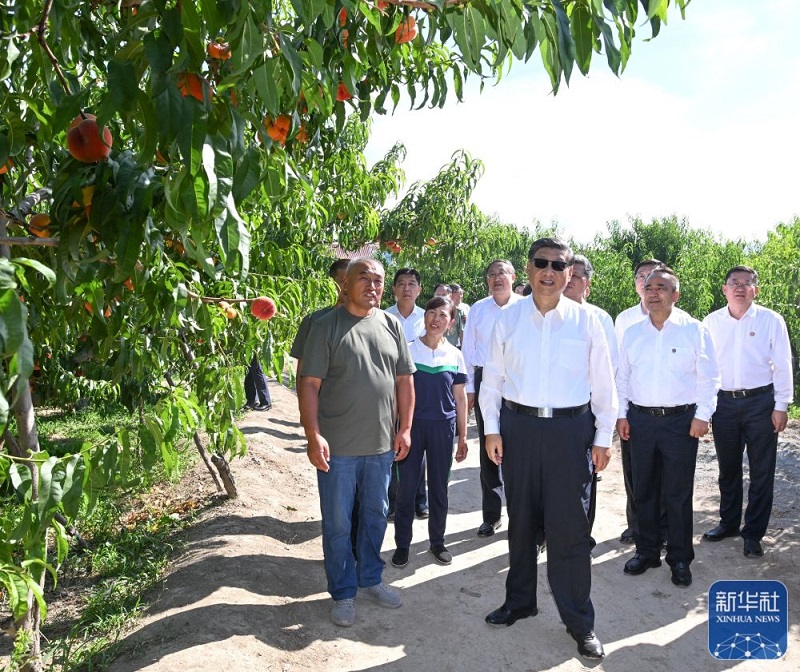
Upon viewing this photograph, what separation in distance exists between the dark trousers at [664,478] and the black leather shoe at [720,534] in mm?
756

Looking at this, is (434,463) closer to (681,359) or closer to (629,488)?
(629,488)

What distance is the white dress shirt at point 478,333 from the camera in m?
6.16

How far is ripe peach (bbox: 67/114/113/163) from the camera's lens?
73.8 inches

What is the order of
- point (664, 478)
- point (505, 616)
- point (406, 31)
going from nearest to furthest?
point (406, 31) < point (505, 616) < point (664, 478)

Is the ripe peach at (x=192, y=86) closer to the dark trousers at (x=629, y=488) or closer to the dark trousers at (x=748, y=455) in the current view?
the dark trousers at (x=629, y=488)

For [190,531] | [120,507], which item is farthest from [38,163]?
[120,507]

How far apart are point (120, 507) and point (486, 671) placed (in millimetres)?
4197

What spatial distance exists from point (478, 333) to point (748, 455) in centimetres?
226

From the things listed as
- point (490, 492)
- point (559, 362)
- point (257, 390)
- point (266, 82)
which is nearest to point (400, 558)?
point (490, 492)

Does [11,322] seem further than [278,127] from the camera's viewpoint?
No

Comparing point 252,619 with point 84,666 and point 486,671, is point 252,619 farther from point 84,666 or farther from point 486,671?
point 486,671

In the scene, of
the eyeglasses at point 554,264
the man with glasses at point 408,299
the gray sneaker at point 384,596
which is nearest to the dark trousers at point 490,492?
the man with glasses at point 408,299

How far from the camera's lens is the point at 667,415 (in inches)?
185

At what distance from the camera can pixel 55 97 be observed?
6.85 feet
